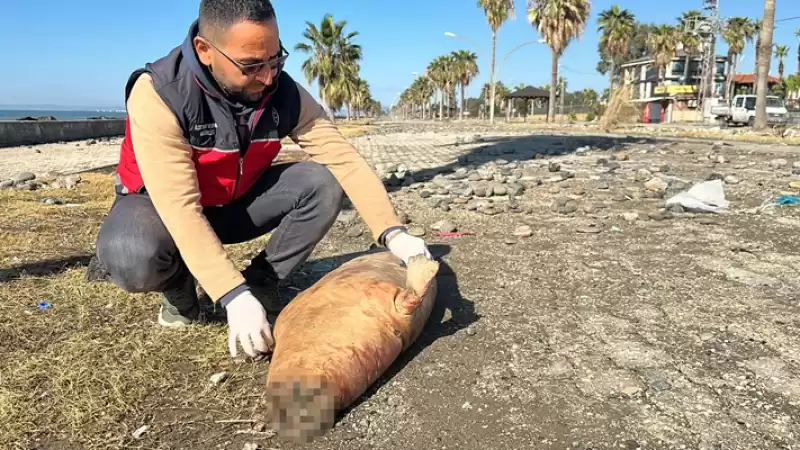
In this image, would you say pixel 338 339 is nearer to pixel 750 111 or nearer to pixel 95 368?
pixel 95 368

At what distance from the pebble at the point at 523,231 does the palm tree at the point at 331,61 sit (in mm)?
35753

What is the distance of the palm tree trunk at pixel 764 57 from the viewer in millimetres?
18484

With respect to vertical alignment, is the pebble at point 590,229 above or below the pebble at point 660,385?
above

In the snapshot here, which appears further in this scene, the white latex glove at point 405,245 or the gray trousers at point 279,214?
the gray trousers at point 279,214

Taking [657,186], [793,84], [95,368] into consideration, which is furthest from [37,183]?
[793,84]

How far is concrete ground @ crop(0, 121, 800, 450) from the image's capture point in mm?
1714

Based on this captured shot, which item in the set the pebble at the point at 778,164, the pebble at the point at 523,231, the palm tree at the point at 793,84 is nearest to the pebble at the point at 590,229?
the pebble at the point at 523,231

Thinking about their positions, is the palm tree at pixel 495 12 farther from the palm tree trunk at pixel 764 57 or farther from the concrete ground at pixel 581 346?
the concrete ground at pixel 581 346

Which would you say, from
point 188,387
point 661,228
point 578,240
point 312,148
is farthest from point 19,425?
point 661,228

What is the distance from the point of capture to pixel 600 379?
2.01 metres

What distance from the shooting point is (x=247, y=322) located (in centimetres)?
177

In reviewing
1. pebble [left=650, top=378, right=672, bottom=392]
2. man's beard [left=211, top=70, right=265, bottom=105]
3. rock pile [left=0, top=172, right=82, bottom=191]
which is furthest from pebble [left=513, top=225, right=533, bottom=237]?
rock pile [left=0, top=172, right=82, bottom=191]

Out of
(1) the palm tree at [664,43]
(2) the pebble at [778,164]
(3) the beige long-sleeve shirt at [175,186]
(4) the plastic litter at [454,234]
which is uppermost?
(1) the palm tree at [664,43]

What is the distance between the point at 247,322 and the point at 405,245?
70cm
